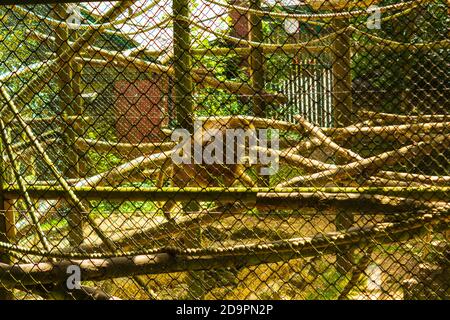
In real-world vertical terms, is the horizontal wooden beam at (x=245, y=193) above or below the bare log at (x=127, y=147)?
below

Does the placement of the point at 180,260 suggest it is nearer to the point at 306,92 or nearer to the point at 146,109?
the point at 306,92

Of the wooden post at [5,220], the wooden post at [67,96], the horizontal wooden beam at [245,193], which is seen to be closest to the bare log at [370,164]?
the horizontal wooden beam at [245,193]

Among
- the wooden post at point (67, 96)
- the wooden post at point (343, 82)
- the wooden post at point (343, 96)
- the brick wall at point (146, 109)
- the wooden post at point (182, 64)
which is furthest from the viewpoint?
the wooden post at point (182, 64)

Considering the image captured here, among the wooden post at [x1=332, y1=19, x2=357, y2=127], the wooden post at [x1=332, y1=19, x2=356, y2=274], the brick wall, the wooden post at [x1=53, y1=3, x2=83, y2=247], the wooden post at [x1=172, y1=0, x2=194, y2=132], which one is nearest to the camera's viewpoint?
the brick wall

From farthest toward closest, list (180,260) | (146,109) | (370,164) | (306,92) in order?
(146,109) < (370,164) < (306,92) < (180,260)

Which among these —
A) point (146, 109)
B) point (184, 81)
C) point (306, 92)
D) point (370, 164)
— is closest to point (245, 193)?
point (306, 92)

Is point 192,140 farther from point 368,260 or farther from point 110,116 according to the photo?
point 110,116

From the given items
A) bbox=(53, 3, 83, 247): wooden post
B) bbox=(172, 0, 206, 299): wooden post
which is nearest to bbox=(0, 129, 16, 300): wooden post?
bbox=(53, 3, 83, 247): wooden post

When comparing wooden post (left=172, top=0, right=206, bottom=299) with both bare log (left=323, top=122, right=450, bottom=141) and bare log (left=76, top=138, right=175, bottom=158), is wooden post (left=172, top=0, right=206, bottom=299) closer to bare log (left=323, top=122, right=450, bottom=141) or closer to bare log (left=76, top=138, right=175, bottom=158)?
bare log (left=76, top=138, right=175, bottom=158)

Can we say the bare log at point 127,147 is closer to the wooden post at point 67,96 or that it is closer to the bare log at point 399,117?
the wooden post at point 67,96

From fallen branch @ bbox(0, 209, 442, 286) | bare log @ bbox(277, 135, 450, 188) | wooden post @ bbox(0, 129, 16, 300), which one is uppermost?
bare log @ bbox(277, 135, 450, 188)
